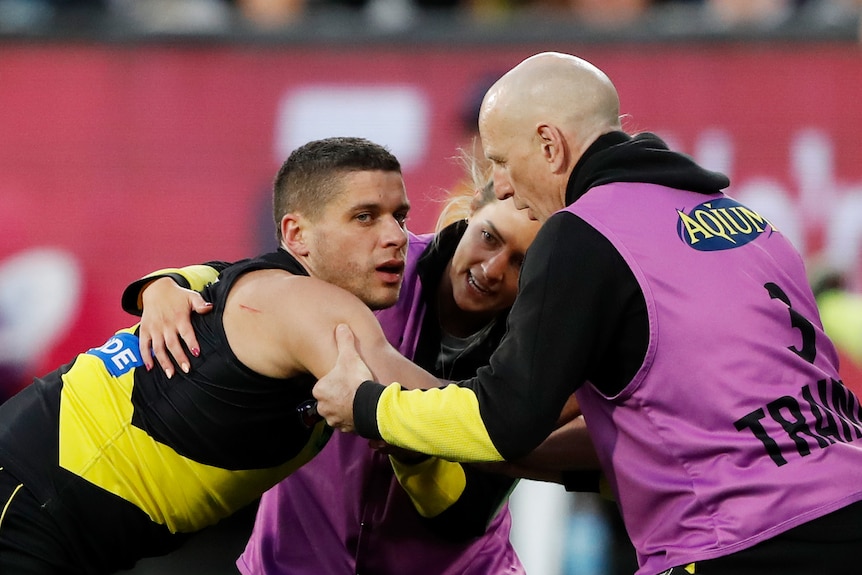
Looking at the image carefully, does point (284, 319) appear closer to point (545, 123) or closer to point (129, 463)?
point (129, 463)

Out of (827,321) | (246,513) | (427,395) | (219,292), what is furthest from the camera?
(246,513)

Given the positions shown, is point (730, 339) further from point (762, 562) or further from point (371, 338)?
point (371, 338)

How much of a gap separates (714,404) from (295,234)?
1.58 meters

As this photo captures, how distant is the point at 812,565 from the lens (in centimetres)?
328

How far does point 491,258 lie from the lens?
4.41m

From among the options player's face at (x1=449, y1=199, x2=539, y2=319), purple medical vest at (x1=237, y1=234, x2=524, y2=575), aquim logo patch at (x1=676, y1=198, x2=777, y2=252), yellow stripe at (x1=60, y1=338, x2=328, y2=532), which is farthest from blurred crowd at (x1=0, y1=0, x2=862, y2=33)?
yellow stripe at (x1=60, y1=338, x2=328, y2=532)

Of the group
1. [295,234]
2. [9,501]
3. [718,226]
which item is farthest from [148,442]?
[718,226]

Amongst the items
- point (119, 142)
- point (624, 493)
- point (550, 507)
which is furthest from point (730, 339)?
point (119, 142)

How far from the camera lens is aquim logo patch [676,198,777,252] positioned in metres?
3.48

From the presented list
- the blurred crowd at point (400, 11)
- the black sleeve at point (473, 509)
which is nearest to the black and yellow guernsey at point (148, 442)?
the black sleeve at point (473, 509)

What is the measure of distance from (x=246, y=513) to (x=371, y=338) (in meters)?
4.62

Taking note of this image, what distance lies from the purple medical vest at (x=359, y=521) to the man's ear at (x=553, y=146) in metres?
1.02

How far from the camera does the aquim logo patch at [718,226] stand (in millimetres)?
3482

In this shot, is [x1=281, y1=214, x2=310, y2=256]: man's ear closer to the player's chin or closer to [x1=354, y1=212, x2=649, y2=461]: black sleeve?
the player's chin
